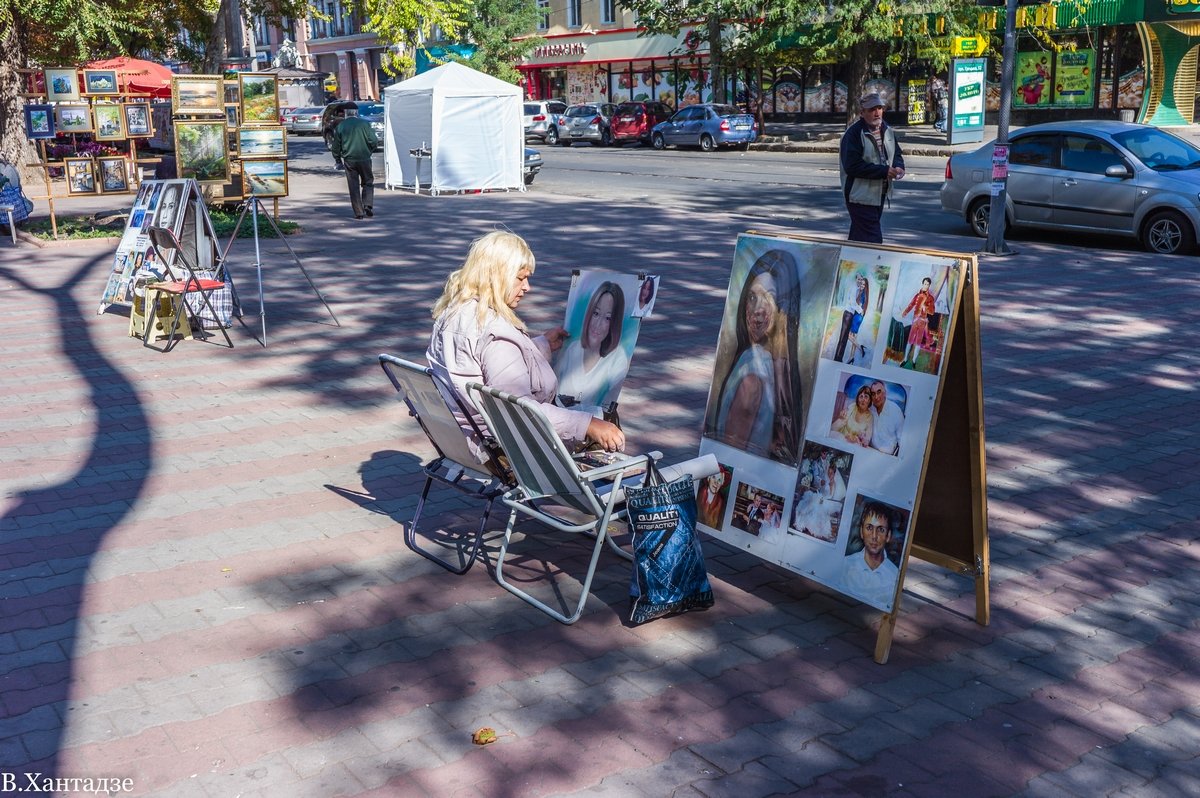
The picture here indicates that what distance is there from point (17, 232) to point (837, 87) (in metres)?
32.0

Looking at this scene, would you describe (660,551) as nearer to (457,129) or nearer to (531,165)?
(457,129)

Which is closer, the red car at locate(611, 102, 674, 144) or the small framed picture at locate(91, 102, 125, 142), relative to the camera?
the small framed picture at locate(91, 102, 125, 142)

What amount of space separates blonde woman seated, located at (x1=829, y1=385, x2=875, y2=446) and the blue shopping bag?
26.6 inches

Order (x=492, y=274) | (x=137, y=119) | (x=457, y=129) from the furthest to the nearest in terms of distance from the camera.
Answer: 1. (x=457, y=129)
2. (x=137, y=119)
3. (x=492, y=274)

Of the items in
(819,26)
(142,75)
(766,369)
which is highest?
(819,26)

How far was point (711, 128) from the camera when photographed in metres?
36.0

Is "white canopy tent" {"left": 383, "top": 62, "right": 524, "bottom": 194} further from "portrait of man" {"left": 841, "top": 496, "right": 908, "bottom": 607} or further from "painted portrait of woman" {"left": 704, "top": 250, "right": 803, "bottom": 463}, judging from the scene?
"portrait of man" {"left": 841, "top": 496, "right": 908, "bottom": 607}

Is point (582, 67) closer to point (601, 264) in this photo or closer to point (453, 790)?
point (601, 264)

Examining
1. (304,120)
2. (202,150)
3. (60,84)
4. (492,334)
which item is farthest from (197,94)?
(304,120)

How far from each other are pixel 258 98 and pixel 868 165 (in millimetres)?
11097

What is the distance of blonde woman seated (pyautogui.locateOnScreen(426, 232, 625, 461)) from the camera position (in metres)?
5.03

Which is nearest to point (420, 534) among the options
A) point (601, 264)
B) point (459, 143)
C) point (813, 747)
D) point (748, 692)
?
point (748, 692)

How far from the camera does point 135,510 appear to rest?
6.04m

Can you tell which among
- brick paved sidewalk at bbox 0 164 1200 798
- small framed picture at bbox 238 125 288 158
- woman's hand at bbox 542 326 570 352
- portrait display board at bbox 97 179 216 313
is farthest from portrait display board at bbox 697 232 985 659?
small framed picture at bbox 238 125 288 158
